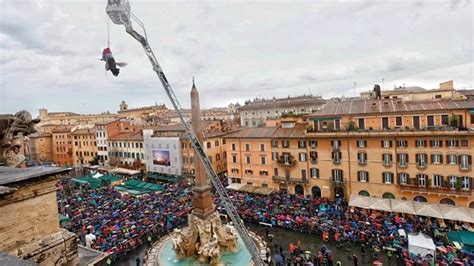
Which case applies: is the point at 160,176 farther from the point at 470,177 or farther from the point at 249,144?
the point at 470,177

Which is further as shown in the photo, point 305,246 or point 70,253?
point 305,246

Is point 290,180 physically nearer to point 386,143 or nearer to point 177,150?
point 386,143

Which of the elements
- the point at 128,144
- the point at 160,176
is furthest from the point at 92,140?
the point at 160,176

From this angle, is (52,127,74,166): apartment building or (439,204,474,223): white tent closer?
(439,204,474,223): white tent

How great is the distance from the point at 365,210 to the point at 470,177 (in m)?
9.42

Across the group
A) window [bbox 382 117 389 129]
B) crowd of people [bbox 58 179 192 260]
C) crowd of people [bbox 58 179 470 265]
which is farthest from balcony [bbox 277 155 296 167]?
crowd of people [bbox 58 179 192 260]

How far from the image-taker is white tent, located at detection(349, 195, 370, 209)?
1128 inches

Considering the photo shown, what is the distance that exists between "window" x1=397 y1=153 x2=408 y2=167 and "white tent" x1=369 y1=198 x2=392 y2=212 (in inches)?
165

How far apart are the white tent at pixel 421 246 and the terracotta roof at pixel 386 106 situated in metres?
14.4

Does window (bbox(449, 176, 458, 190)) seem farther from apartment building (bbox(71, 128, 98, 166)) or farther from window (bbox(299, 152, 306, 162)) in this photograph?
apartment building (bbox(71, 128, 98, 166))

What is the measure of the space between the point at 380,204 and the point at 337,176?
6.45m

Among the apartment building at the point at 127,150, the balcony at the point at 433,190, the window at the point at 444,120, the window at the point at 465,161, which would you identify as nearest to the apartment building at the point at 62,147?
the apartment building at the point at 127,150

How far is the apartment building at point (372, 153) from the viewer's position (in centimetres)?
2758

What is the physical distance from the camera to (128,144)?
2324 inches
